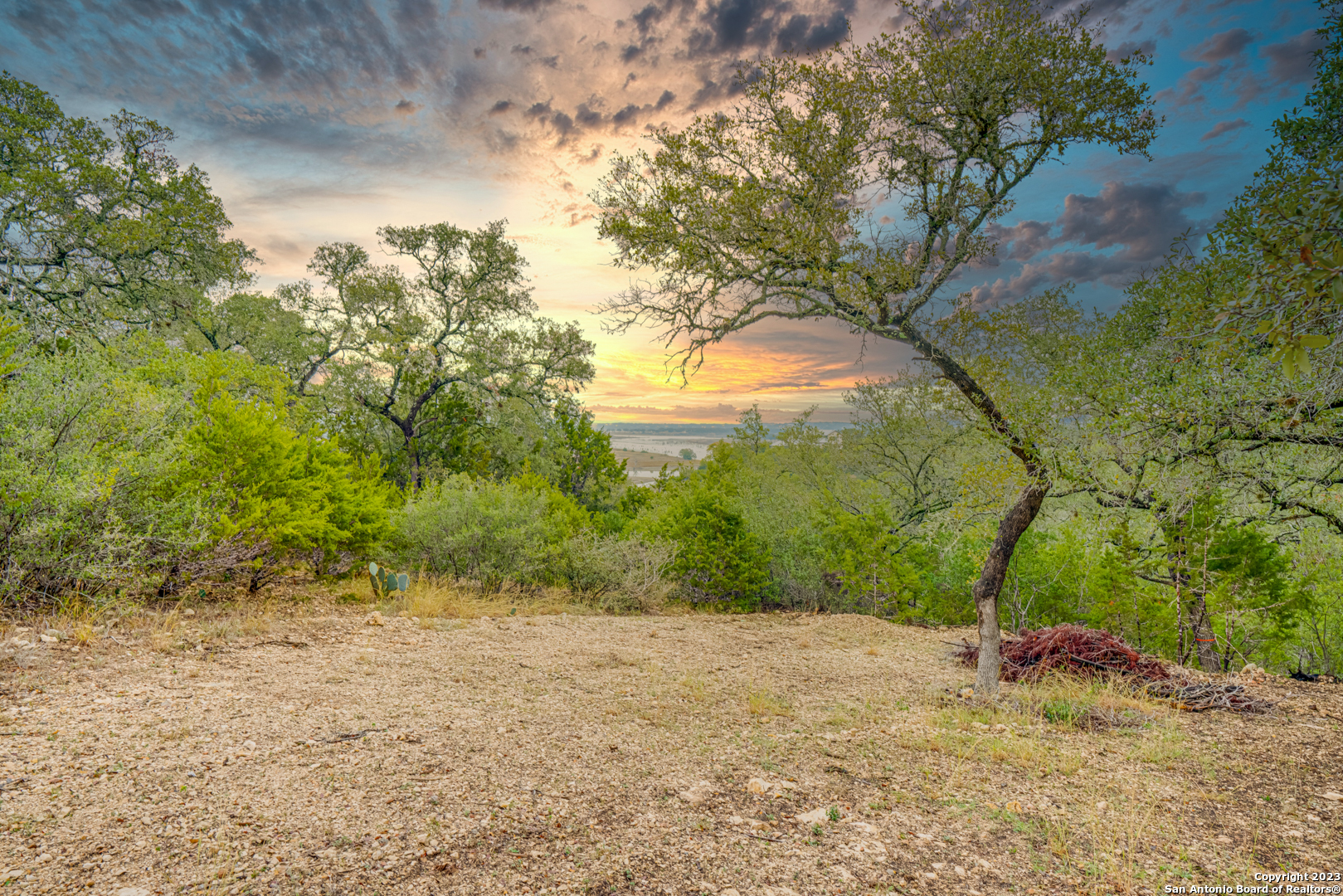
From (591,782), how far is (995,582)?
4.27 metres

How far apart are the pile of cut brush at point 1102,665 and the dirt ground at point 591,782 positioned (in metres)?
0.36

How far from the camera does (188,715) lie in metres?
4.03

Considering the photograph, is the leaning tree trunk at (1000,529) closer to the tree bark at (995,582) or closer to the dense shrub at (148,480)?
the tree bark at (995,582)

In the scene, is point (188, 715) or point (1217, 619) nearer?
point (188, 715)

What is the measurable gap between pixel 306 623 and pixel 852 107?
8650 millimetres

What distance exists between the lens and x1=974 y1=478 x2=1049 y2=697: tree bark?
549 cm

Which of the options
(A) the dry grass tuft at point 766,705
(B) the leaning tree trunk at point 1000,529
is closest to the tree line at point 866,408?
(B) the leaning tree trunk at point 1000,529

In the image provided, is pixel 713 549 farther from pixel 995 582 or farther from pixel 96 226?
pixel 96 226

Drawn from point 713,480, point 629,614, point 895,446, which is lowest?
point 629,614

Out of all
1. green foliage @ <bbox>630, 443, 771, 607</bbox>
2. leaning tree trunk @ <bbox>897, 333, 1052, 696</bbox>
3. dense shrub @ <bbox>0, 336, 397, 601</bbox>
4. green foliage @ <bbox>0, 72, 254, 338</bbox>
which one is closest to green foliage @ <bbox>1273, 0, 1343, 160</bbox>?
leaning tree trunk @ <bbox>897, 333, 1052, 696</bbox>

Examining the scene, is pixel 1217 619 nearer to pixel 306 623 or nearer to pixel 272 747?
pixel 272 747

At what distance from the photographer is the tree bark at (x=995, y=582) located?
18.0 ft

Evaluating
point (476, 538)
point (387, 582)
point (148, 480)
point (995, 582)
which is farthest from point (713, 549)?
point (148, 480)

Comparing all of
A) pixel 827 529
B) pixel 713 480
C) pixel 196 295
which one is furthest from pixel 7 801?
pixel 196 295
